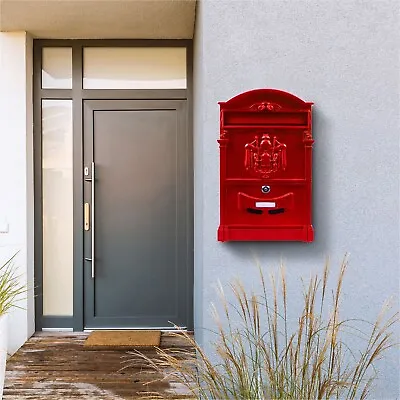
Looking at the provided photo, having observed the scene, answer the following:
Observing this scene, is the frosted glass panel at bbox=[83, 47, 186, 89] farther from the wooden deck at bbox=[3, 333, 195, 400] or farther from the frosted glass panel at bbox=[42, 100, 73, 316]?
the wooden deck at bbox=[3, 333, 195, 400]

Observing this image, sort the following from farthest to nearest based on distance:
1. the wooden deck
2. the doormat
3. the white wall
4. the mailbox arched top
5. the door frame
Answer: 1. the door frame
2. the white wall
3. the doormat
4. the wooden deck
5. the mailbox arched top

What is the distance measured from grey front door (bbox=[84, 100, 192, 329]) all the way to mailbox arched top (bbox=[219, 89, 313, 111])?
1826 mm

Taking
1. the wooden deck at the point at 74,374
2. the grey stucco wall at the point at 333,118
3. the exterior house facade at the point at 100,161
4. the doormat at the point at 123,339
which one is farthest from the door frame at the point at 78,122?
the grey stucco wall at the point at 333,118

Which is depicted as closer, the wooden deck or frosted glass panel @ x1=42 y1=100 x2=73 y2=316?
the wooden deck

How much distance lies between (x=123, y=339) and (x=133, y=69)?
224 centimetres

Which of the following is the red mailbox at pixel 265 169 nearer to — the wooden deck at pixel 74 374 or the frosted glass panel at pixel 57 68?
the wooden deck at pixel 74 374

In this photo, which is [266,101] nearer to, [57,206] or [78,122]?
[78,122]

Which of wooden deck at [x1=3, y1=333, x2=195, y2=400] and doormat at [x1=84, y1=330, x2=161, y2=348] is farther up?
doormat at [x1=84, y1=330, x2=161, y2=348]

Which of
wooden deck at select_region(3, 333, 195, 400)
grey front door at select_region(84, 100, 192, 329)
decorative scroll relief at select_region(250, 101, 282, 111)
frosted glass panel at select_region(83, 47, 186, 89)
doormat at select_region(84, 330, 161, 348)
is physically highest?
frosted glass panel at select_region(83, 47, 186, 89)

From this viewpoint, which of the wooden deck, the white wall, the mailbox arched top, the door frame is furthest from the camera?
the door frame

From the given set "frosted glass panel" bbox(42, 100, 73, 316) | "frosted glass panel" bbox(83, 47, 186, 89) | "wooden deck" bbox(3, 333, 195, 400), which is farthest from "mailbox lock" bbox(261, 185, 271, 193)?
"frosted glass panel" bbox(42, 100, 73, 316)

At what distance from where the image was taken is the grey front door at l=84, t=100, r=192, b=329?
454 cm

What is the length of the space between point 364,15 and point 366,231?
1123mm

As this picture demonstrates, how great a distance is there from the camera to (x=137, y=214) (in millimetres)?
4566
